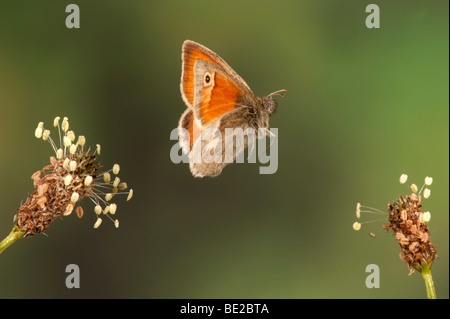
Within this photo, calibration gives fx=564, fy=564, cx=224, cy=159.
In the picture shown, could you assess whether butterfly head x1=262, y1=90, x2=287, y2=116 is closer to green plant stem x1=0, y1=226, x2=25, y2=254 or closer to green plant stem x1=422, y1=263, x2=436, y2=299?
green plant stem x1=422, y1=263, x2=436, y2=299

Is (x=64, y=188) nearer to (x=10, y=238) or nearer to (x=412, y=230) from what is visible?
(x=10, y=238)

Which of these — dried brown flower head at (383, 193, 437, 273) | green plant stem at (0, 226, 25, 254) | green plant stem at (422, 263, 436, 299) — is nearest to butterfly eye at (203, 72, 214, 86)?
dried brown flower head at (383, 193, 437, 273)

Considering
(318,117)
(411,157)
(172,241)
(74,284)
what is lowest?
(74,284)

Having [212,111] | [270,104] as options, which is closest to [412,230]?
[270,104]

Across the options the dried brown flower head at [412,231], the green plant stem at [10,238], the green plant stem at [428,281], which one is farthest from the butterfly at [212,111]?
the green plant stem at [428,281]

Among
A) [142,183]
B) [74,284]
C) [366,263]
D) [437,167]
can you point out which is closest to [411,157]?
[437,167]

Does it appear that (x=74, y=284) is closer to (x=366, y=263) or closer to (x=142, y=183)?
(x=142, y=183)

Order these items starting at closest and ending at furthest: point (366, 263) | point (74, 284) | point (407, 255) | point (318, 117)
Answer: point (407, 255)
point (74, 284)
point (366, 263)
point (318, 117)
